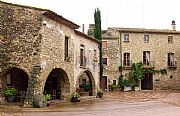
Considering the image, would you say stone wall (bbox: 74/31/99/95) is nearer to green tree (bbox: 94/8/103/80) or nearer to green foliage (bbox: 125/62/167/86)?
green tree (bbox: 94/8/103/80)

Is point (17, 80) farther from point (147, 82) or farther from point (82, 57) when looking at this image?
point (147, 82)

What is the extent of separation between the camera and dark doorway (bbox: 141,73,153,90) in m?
43.2

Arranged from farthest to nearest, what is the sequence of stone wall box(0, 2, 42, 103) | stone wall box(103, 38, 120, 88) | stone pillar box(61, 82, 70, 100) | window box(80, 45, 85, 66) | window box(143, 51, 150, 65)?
1. window box(143, 51, 150, 65)
2. stone wall box(103, 38, 120, 88)
3. window box(80, 45, 85, 66)
4. stone pillar box(61, 82, 70, 100)
5. stone wall box(0, 2, 42, 103)

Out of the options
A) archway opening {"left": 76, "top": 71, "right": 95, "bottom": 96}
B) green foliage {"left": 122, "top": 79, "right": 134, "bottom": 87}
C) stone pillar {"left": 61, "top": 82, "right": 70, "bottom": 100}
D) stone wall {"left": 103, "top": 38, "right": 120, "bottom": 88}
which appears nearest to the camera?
stone pillar {"left": 61, "top": 82, "right": 70, "bottom": 100}

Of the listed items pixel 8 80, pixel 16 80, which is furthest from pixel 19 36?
pixel 16 80

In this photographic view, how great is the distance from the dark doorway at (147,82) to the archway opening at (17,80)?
2325 cm

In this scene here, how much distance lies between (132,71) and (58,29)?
21.6 metres

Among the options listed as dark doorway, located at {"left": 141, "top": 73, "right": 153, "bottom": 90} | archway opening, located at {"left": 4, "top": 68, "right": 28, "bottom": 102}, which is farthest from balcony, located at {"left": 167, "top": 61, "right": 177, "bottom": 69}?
archway opening, located at {"left": 4, "top": 68, "right": 28, "bottom": 102}

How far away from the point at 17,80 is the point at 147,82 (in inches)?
998

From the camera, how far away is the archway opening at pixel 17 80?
851 inches

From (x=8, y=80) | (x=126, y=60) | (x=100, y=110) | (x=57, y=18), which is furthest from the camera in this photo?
(x=126, y=60)

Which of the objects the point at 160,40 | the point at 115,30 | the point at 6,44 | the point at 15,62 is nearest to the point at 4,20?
the point at 6,44

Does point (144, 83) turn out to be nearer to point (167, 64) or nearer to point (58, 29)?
point (167, 64)

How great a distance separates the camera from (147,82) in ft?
146
